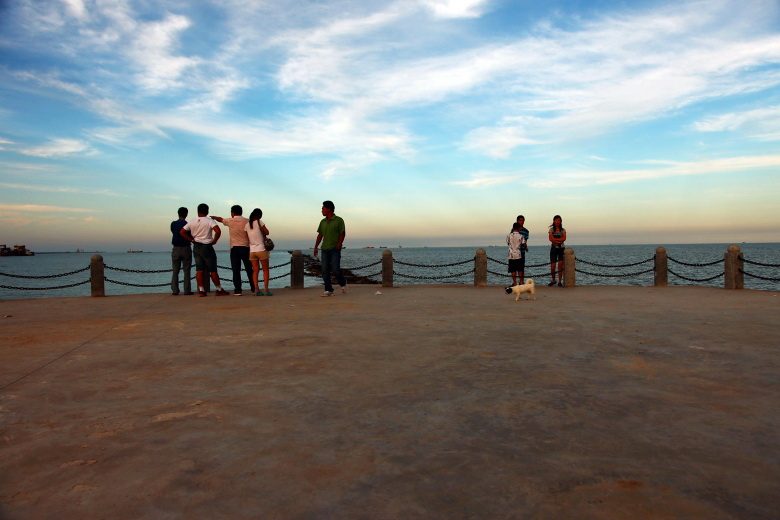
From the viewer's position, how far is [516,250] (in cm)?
1323

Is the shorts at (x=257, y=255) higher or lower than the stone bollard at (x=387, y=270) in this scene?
higher

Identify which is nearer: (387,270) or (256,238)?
(256,238)

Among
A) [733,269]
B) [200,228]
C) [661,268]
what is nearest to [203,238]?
[200,228]

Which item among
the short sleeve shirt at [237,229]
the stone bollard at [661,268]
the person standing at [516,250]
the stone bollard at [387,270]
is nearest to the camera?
the short sleeve shirt at [237,229]

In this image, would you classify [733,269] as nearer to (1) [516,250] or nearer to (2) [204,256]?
(1) [516,250]

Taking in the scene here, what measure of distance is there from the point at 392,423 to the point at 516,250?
417 inches

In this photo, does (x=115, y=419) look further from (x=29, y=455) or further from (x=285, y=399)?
(x=285, y=399)

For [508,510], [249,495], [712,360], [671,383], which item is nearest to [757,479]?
[508,510]

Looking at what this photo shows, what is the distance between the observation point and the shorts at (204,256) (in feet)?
38.6

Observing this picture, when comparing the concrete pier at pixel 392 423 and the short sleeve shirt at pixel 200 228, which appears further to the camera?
the short sleeve shirt at pixel 200 228

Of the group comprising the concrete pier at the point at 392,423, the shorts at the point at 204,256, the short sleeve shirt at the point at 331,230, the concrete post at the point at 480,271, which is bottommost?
the concrete pier at the point at 392,423

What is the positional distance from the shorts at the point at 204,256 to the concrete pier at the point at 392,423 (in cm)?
484

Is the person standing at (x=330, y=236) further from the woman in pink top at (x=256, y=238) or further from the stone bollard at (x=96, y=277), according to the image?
the stone bollard at (x=96, y=277)

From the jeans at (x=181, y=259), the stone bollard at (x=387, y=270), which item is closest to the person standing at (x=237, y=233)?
the jeans at (x=181, y=259)
